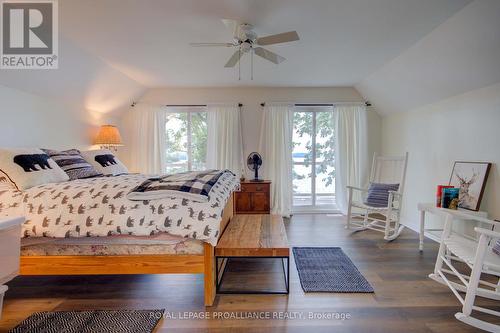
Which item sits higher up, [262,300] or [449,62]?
[449,62]

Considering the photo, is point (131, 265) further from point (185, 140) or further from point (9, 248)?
point (185, 140)

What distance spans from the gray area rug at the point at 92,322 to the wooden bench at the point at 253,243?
564mm

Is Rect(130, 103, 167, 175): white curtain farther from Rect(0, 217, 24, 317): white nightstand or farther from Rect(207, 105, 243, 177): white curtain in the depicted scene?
Rect(0, 217, 24, 317): white nightstand

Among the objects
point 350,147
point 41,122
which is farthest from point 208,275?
point 350,147

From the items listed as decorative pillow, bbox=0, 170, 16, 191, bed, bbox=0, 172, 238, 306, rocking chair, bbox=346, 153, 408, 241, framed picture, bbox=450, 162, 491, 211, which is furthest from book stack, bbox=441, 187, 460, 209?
decorative pillow, bbox=0, 170, 16, 191

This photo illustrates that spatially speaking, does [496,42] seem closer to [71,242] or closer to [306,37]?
[306,37]

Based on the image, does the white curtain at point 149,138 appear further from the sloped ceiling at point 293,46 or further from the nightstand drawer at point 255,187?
the nightstand drawer at point 255,187

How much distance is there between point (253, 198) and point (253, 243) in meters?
1.99

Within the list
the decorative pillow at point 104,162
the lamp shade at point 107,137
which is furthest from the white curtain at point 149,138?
the decorative pillow at point 104,162

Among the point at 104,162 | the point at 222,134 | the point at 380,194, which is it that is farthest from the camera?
the point at 222,134

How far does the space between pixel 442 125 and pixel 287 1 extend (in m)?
2.49

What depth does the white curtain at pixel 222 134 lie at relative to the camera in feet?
14.2

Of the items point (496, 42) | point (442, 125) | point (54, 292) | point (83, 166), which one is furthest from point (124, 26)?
point (442, 125)

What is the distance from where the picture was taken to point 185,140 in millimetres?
4527
